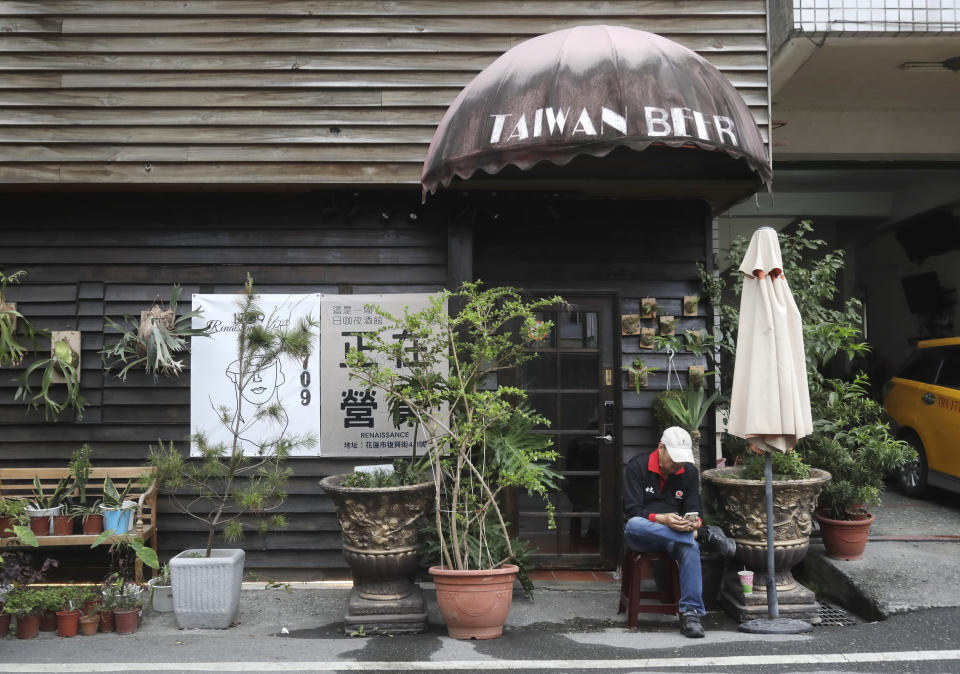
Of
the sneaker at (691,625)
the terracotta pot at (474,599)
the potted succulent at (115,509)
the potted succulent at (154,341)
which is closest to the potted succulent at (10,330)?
the potted succulent at (154,341)

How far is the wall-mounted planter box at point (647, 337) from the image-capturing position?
24.9ft

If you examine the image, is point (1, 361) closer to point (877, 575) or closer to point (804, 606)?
point (804, 606)

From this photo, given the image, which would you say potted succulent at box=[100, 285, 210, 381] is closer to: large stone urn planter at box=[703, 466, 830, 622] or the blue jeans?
the blue jeans

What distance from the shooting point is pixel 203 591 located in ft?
19.7

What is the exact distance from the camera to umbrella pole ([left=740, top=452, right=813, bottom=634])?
229 inches

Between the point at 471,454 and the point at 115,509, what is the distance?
→ 2937 mm

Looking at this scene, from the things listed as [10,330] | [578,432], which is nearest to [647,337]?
[578,432]

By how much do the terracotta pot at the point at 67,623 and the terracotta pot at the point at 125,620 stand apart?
261 millimetres

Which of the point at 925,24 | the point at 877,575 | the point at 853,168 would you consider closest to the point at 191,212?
the point at 877,575

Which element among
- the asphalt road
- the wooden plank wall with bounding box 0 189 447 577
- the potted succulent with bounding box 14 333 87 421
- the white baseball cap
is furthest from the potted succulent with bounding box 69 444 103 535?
the white baseball cap

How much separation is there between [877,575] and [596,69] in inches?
174

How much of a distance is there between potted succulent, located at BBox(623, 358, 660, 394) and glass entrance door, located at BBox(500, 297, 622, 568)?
0.52 ft

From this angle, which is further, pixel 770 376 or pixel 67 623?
pixel 770 376

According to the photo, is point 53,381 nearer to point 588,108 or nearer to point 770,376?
point 588,108
